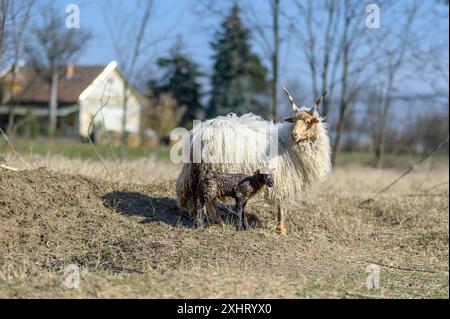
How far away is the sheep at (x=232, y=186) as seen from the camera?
8.84 m

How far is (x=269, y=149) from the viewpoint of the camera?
9547mm

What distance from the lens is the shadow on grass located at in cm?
972

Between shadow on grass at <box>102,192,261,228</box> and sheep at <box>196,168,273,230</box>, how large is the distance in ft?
2.32

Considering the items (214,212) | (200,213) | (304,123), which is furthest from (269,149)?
(200,213)

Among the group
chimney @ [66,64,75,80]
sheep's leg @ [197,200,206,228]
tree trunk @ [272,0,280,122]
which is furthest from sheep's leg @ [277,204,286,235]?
chimney @ [66,64,75,80]

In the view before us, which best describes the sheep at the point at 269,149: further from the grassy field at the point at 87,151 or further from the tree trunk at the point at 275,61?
the tree trunk at the point at 275,61

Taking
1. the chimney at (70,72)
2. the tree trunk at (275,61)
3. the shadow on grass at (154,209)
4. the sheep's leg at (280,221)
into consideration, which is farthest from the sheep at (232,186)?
the chimney at (70,72)

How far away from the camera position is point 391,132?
1922 inches

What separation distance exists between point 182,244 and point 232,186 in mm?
1231

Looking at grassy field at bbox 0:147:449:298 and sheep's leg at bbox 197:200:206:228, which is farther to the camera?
sheep's leg at bbox 197:200:206:228

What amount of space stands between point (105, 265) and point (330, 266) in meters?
3.14

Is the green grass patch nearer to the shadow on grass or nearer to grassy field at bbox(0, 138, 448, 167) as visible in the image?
grassy field at bbox(0, 138, 448, 167)

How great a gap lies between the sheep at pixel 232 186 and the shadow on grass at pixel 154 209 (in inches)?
27.8
